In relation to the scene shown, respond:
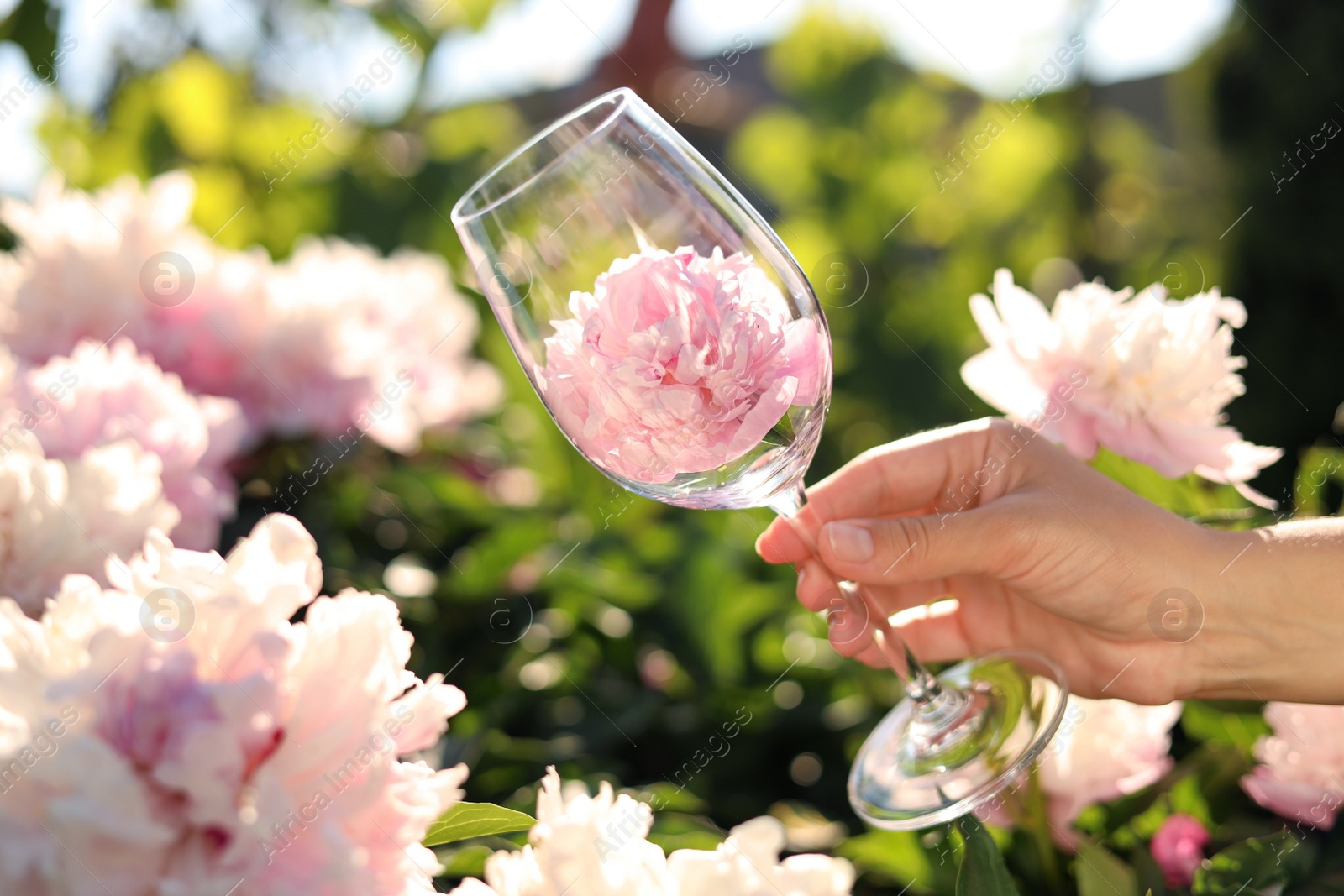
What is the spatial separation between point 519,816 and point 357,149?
2.38 m

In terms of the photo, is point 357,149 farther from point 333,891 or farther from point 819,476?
point 333,891

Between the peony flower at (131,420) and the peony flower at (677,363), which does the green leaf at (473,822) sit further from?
the peony flower at (131,420)

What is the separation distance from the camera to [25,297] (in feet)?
4.31

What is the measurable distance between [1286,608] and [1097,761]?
0.25m

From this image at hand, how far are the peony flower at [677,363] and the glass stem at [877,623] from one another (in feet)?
0.46

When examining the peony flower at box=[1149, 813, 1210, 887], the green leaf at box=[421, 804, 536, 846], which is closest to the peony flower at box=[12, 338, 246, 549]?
the green leaf at box=[421, 804, 536, 846]

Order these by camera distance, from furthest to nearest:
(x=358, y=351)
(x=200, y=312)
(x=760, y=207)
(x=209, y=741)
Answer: (x=760, y=207)
(x=358, y=351)
(x=200, y=312)
(x=209, y=741)

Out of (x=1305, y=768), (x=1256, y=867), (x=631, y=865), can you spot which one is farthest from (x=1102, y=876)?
(x=631, y=865)

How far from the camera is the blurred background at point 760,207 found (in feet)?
4.20

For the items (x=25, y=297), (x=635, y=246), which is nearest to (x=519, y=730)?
(x=635, y=246)

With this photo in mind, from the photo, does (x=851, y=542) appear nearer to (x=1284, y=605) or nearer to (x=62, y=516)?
(x=1284, y=605)

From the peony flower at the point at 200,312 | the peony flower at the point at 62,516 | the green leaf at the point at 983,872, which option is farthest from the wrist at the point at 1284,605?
the peony flower at the point at 200,312

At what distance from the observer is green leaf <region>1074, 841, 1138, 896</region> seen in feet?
2.77

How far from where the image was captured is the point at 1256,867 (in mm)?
847
